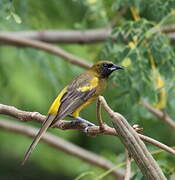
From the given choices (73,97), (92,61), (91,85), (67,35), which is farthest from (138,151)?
(92,61)

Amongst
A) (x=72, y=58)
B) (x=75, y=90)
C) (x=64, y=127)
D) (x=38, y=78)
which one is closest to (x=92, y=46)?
(x=72, y=58)

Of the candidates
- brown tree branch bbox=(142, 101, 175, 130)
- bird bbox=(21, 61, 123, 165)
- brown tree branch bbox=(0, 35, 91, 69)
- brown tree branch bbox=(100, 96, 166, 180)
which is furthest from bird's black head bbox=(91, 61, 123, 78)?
brown tree branch bbox=(100, 96, 166, 180)

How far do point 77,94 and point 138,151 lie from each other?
188 centimetres

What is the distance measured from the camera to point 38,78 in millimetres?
8766

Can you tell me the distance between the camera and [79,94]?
4.79 m

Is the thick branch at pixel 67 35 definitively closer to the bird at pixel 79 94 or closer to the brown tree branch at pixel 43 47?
the brown tree branch at pixel 43 47

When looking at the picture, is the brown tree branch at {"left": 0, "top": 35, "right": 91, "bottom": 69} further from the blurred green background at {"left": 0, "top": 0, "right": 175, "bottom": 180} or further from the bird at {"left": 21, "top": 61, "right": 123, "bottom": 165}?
the bird at {"left": 21, "top": 61, "right": 123, "bottom": 165}

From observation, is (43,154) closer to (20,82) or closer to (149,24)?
(20,82)

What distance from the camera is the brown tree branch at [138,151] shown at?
2.91 m

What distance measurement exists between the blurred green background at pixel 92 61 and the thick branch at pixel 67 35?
0.09m

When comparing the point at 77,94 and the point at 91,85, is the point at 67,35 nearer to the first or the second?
the point at 91,85

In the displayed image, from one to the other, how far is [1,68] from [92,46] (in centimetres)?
110

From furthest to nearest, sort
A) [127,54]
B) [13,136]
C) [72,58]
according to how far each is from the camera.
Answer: [13,136] → [72,58] → [127,54]

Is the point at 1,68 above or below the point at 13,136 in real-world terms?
above
